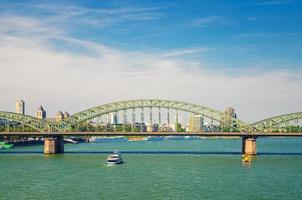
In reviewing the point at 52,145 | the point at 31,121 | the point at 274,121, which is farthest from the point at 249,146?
the point at 31,121

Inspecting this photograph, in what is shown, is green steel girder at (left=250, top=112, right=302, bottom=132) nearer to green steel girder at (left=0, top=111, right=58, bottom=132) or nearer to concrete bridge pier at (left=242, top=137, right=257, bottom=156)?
concrete bridge pier at (left=242, top=137, right=257, bottom=156)

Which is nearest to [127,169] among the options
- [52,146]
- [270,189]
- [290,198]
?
[270,189]

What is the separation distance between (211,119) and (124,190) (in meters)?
64.3

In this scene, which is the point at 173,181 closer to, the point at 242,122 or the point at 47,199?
the point at 47,199

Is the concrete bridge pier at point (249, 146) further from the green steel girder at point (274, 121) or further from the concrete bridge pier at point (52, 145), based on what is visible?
the concrete bridge pier at point (52, 145)

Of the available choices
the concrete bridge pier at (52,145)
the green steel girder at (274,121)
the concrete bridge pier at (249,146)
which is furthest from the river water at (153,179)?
the green steel girder at (274,121)

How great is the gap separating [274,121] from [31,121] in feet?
175

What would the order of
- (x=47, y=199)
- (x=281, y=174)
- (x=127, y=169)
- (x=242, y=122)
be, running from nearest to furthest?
(x=47, y=199)
(x=281, y=174)
(x=127, y=169)
(x=242, y=122)

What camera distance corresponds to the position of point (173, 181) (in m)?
57.1

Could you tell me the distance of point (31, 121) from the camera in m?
116

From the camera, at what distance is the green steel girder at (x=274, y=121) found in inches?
4437

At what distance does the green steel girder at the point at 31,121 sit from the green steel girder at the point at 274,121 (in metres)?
43.5

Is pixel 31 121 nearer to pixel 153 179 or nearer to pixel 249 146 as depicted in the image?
pixel 249 146

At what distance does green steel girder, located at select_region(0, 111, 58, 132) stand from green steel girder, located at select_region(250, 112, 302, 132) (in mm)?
43502
